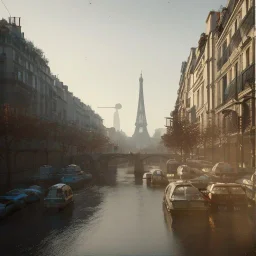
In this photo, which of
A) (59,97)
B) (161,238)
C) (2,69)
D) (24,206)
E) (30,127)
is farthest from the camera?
(59,97)

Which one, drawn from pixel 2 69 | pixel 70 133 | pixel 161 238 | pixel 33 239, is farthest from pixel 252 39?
pixel 70 133

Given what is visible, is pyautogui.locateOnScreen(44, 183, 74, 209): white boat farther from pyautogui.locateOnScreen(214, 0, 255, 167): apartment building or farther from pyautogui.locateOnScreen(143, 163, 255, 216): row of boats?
pyautogui.locateOnScreen(214, 0, 255, 167): apartment building

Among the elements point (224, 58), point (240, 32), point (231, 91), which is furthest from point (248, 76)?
point (224, 58)

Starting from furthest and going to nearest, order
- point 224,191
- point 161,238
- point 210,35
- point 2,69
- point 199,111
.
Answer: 1. point 199,111
2. point 210,35
3. point 2,69
4. point 224,191
5. point 161,238

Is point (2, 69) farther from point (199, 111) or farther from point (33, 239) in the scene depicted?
point (33, 239)

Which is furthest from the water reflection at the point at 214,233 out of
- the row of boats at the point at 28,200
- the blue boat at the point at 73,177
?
the blue boat at the point at 73,177
